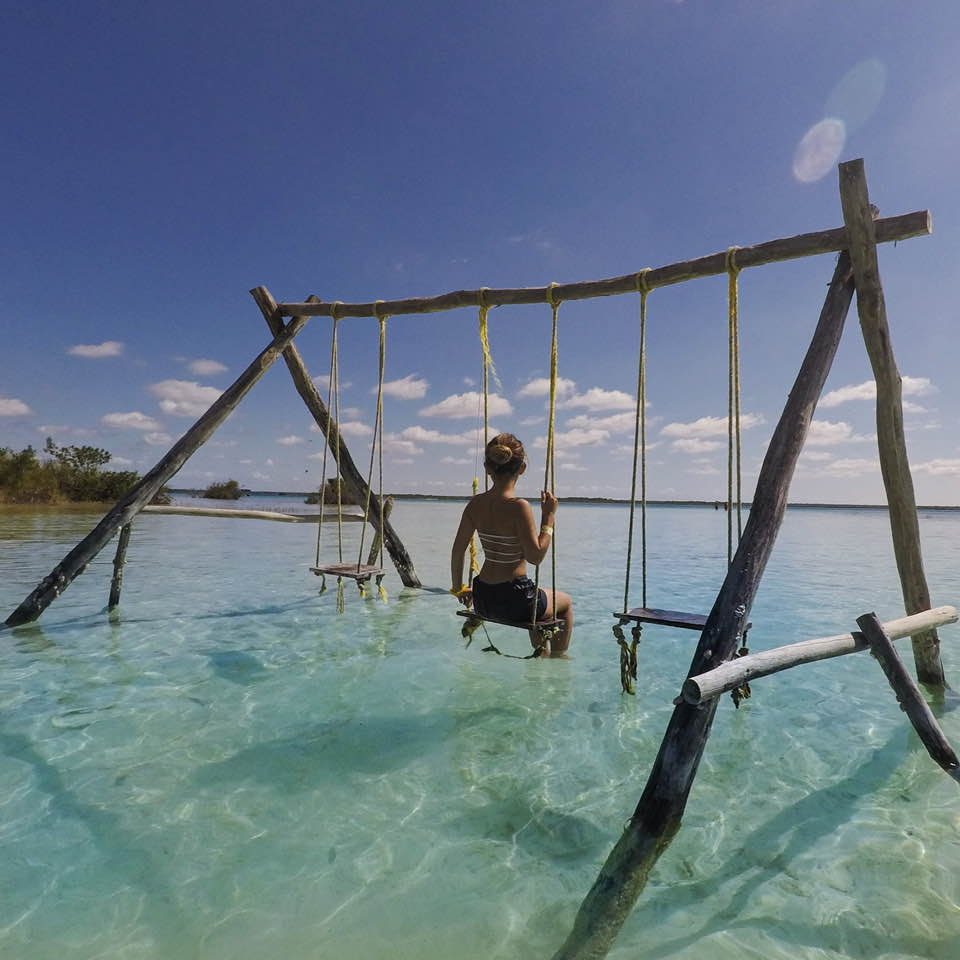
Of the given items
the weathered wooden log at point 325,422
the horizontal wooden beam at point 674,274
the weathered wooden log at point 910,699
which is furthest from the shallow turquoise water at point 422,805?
the horizontal wooden beam at point 674,274

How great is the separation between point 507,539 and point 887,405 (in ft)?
11.6

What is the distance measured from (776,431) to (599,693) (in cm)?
342

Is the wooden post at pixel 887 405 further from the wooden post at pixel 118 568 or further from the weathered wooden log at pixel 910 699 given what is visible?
the wooden post at pixel 118 568

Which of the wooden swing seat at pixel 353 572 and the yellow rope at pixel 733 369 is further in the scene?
the wooden swing seat at pixel 353 572

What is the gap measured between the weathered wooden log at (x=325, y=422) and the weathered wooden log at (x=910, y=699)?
725 cm

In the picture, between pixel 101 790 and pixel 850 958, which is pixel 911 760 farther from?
pixel 101 790

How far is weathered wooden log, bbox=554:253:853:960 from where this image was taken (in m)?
3.06

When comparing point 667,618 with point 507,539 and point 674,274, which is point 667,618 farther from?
point 674,274

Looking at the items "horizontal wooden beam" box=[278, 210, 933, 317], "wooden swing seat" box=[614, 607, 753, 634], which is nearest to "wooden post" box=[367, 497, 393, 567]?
"horizontal wooden beam" box=[278, 210, 933, 317]

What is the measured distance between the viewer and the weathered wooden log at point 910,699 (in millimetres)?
4152

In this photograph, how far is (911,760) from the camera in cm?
493

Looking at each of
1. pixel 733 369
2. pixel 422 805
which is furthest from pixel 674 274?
pixel 422 805

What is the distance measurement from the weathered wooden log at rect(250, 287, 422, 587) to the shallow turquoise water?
108 inches

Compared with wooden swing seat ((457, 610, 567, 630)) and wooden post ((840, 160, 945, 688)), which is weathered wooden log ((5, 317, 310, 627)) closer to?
wooden swing seat ((457, 610, 567, 630))
